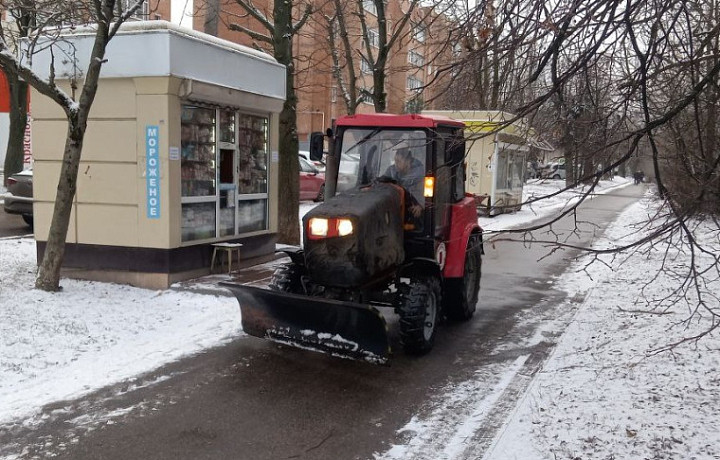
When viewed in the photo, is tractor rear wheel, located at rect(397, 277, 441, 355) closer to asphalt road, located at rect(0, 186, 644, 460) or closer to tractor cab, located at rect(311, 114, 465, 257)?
asphalt road, located at rect(0, 186, 644, 460)

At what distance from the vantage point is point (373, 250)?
6047 mm

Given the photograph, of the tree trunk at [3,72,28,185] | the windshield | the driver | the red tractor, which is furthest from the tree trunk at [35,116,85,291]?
the tree trunk at [3,72,28,185]

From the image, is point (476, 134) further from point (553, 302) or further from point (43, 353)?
point (553, 302)

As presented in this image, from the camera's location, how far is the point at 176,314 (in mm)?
7898

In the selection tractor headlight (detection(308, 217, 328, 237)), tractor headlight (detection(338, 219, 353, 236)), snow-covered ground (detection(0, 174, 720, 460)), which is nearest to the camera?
snow-covered ground (detection(0, 174, 720, 460))

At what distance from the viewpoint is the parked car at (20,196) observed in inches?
556

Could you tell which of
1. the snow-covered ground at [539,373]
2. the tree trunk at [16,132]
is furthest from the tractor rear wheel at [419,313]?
the tree trunk at [16,132]

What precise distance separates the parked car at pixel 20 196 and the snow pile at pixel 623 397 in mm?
11871

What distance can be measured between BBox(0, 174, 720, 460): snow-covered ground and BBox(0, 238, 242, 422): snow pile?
1 centimetres

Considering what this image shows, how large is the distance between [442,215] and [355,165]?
113 centimetres

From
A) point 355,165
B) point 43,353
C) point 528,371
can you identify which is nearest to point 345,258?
point 355,165

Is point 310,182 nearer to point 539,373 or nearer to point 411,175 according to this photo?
point 411,175

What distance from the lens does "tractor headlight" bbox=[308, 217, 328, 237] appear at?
5.91 meters

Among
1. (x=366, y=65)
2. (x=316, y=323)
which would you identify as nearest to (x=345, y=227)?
(x=316, y=323)
